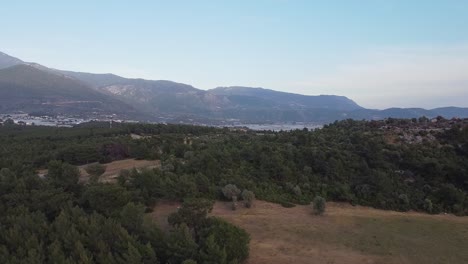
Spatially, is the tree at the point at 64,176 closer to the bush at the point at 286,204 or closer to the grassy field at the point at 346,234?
the grassy field at the point at 346,234

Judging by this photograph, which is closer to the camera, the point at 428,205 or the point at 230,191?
the point at 230,191

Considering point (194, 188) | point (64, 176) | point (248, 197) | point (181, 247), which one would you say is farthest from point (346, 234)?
point (64, 176)

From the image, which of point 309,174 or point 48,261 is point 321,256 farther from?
point 309,174

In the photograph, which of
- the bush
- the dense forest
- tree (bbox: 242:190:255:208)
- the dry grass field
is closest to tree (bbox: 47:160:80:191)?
the dense forest

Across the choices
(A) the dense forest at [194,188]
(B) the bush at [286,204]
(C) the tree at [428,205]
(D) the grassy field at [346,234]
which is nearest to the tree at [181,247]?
(A) the dense forest at [194,188]

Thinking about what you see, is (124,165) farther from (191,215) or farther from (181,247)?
(181,247)

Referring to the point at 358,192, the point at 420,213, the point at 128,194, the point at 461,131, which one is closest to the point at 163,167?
the point at 128,194

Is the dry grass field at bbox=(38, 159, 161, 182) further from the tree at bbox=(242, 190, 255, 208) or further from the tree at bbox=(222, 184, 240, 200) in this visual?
the tree at bbox=(242, 190, 255, 208)
